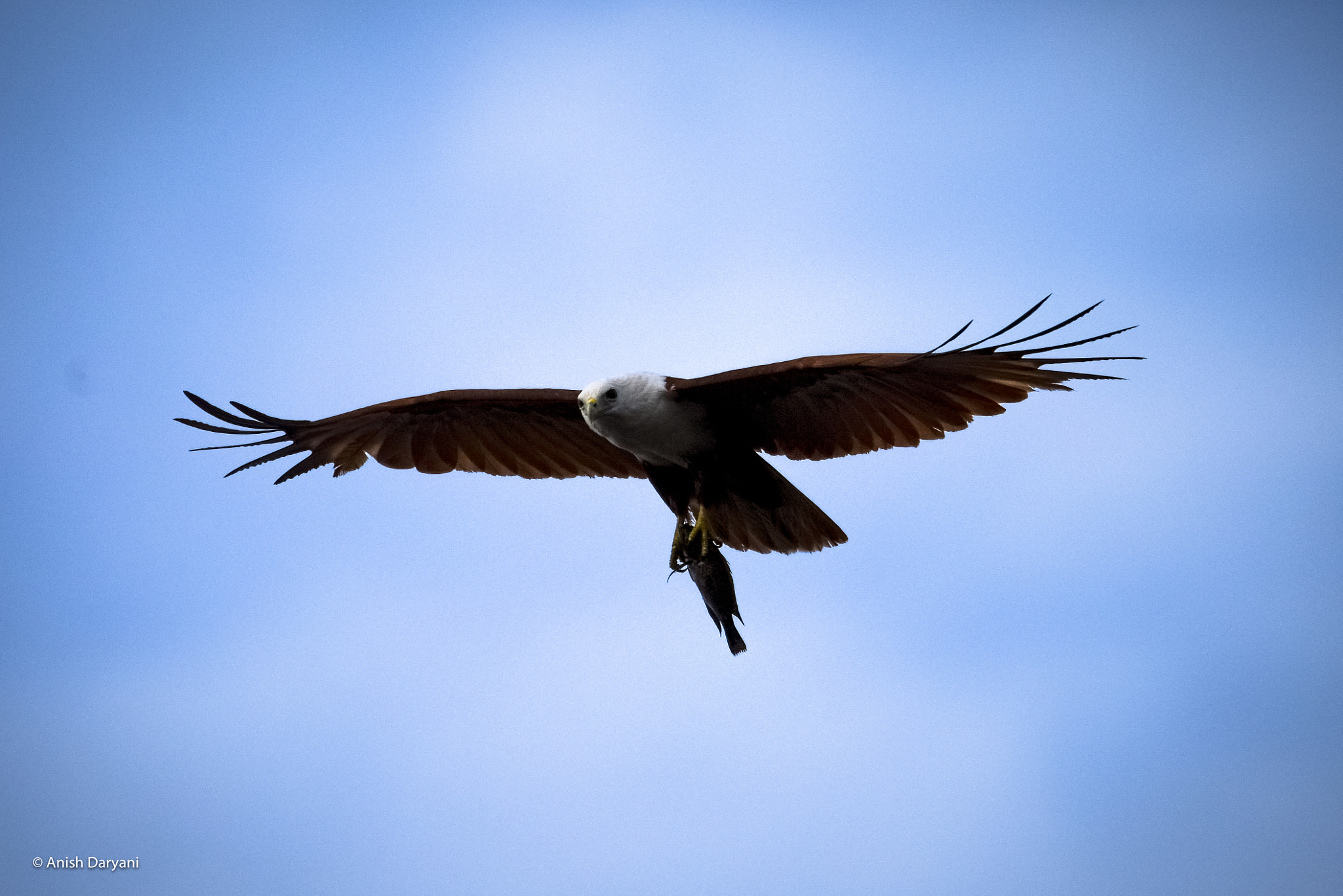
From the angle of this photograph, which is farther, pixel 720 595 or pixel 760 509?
pixel 760 509

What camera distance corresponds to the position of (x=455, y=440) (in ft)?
26.3

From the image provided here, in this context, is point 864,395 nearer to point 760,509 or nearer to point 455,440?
point 760,509

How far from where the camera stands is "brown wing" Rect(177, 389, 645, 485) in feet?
25.3

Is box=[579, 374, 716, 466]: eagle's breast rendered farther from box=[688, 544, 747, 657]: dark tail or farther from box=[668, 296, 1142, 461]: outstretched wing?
box=[688, 544, 747, 657]: dark tail

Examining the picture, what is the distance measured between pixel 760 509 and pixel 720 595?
839 mm

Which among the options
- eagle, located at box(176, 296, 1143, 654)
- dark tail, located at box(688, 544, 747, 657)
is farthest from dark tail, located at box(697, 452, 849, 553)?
dark tail, located at box(688, 544, 747, 657)

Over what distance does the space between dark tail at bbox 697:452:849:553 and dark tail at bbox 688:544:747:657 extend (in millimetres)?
529

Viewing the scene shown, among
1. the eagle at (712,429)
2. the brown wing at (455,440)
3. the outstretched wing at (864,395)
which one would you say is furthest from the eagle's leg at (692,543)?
the brown wing at (455,440)

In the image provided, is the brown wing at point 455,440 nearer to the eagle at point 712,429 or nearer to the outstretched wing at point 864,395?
the eagle at point 712,429

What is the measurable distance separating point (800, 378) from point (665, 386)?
76 centimetres

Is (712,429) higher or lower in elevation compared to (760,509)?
higher

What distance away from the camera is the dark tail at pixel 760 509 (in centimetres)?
704

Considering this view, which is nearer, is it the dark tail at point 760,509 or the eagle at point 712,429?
the eagle at point 712,429

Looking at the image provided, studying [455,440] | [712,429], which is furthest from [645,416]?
[455,440]
